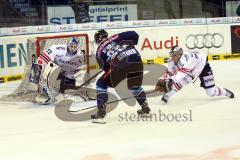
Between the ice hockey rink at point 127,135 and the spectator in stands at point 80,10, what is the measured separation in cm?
778

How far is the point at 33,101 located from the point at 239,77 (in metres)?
5.19

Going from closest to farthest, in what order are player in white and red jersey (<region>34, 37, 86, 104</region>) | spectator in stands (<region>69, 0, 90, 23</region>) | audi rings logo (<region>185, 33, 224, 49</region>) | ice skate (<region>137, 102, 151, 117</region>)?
1. ice skate (<region>137, 102, 151, 117</region>)
2. player in white and red jersey (<region>34, 37, 86, 104</region>)
3. spectator in stands (<region>69, 0, 90, 23</region>)
4. audi rings logo (<region>185, 33, 224, 49</region>)

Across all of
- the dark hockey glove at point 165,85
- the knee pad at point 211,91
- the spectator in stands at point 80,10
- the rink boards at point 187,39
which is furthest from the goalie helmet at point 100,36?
the spectator in stands at point 80,10

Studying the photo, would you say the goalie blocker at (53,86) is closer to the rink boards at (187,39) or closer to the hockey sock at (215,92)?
the hockey sock at (215,92)

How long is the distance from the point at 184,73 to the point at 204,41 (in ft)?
28.8

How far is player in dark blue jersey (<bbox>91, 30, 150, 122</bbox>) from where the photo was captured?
8.38 meters

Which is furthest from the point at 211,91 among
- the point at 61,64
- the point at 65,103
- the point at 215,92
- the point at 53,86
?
the point at 53,86

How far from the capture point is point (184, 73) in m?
9.60

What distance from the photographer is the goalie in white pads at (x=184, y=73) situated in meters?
9.60

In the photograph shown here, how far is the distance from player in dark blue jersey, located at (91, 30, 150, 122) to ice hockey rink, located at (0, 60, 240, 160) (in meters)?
0.41

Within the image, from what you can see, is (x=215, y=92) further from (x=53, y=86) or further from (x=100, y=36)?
(x=53, y=86)

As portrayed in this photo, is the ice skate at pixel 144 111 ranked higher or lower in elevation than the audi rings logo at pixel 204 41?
lower

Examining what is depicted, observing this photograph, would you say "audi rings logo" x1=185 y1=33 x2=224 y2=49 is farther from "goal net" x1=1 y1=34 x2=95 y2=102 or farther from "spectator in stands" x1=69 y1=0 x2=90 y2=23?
"goal net" x1=1 y1=34 x2=95 y2=102

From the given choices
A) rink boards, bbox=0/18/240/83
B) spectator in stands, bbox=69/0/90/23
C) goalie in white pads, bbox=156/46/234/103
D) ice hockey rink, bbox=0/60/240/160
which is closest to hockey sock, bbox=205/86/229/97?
goalie in white pads, bbox=156/46/234/103
